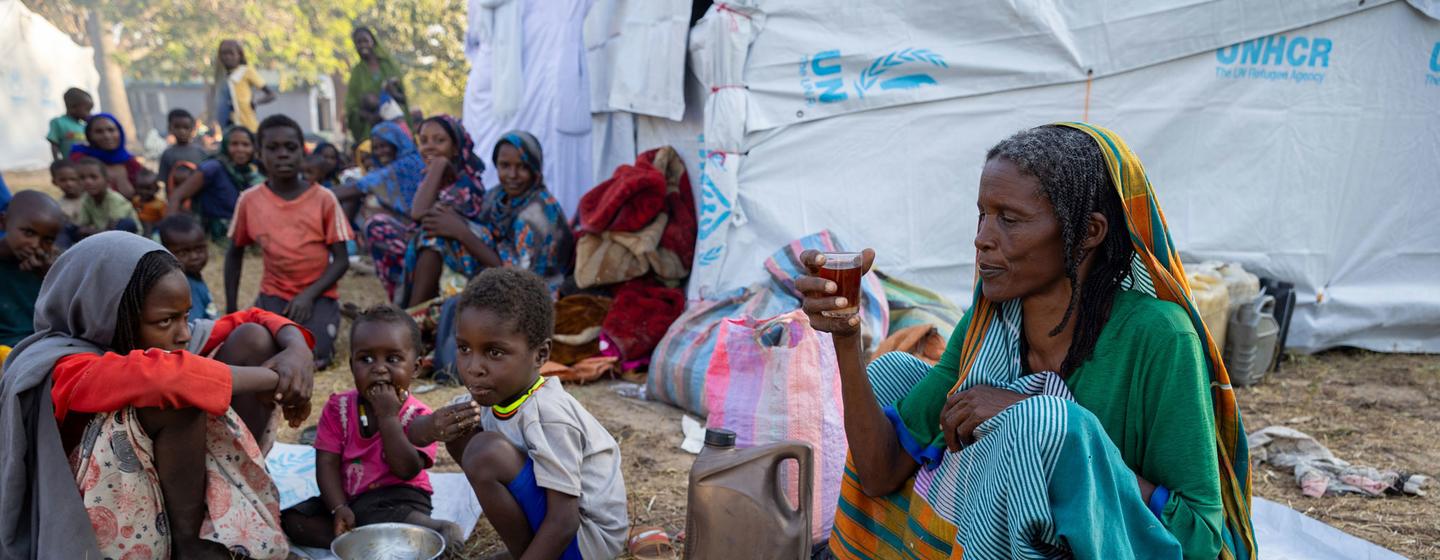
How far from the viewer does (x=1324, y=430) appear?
4.17 metres

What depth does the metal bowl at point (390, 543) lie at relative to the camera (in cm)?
264

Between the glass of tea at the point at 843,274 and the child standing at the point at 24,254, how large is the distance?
347cm

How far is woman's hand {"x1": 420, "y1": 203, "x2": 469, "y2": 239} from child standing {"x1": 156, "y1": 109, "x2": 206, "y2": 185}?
5060 mm

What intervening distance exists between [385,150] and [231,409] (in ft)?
15.8

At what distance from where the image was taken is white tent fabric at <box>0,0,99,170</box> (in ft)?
57.3

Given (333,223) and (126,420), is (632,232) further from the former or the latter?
(126,420)

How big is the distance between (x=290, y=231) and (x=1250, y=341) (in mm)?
5051

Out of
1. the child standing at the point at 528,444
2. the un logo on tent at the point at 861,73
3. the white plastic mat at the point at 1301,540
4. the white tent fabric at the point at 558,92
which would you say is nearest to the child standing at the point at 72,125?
the white tent fabric at the point at 558,92

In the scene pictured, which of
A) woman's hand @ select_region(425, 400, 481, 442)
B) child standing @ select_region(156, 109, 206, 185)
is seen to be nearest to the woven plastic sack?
woman's hand @ select_region(425, 400, 481, 442)

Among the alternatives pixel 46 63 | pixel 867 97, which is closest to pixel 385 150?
pixel 867 97

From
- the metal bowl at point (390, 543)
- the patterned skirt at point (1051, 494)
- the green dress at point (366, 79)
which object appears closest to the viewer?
the patterned skirt at point (1051, 494)

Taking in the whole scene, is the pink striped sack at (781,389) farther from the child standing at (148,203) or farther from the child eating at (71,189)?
the child standing at (148,203)

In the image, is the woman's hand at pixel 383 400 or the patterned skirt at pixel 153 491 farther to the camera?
the woman's hand at pixel 383 400

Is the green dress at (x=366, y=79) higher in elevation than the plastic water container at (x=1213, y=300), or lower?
higher
